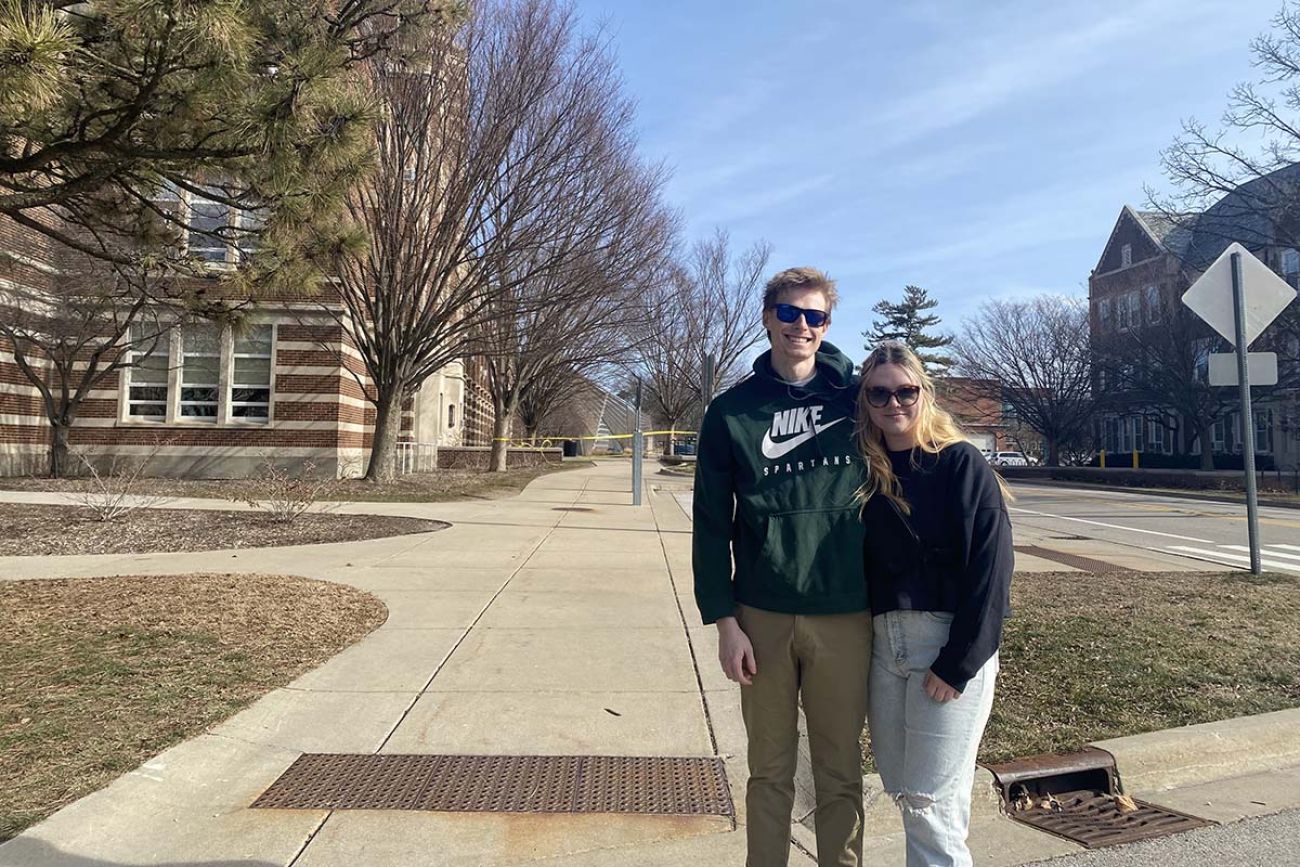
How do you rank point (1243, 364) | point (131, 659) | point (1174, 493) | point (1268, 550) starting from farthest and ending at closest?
point (1174, 493), point (1268, 550), point (1243, 364), point (131, 659)

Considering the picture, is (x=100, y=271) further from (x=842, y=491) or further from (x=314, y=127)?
(x=842, y=491)

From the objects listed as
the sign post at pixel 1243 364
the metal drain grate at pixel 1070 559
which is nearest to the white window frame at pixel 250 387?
the metal drain grate at pixel 1070 559

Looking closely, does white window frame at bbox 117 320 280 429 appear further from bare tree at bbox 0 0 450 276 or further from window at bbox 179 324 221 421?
bare tree at bbox 0 0 450 276

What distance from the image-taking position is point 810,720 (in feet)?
7.48

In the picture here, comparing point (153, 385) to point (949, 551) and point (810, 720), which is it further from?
point (949, 551)

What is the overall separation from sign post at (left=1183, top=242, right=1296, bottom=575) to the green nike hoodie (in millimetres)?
6983

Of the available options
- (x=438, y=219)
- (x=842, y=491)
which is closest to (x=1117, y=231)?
(x=438, y=219)

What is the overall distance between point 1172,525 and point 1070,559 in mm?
7186

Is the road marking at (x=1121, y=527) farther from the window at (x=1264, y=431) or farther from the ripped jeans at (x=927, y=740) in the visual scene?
the window at (x=1264, y=431)

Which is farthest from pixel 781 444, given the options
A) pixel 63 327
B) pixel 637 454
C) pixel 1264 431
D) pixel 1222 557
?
pixel 1264 431

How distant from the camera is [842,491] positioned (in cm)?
222

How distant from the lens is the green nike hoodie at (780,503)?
2.19 m

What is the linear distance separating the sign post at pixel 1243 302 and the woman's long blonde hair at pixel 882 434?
6.79 metres

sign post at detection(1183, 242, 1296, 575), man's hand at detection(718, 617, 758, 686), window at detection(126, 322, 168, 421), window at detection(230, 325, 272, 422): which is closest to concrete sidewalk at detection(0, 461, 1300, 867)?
man's hand at detection(718, 617, 758, 686)
